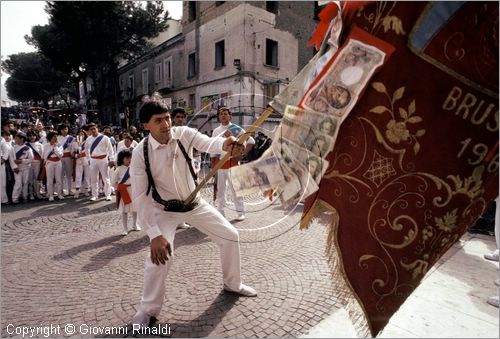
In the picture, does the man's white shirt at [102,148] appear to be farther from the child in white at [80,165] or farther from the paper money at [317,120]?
the paper money at [317,120]

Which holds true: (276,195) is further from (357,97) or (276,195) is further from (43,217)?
(43,217)

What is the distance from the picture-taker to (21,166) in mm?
8430

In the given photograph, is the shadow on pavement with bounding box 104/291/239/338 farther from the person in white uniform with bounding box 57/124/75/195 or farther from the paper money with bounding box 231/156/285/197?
the person in white uniform with bounding box 57/124/75/195

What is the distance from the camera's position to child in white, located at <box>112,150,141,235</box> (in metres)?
5.46

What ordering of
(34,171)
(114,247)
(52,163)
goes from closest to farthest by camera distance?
(114,247) < (52,163) < (34,171)

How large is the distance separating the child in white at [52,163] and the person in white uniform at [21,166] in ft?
1.41

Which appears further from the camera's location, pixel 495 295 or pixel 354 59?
pixel 495 295

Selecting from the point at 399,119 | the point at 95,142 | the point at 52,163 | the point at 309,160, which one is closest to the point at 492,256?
the point at 399,119

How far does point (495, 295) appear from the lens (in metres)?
2.99

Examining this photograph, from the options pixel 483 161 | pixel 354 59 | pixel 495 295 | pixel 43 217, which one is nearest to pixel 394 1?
pixel 354 59

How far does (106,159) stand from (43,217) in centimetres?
232

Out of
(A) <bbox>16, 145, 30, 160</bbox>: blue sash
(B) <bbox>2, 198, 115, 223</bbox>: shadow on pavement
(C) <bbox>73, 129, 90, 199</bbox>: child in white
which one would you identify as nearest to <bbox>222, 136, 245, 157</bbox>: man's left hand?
(B) <bbox>2, 198, 115, 223</bbox>: shadow on pavement

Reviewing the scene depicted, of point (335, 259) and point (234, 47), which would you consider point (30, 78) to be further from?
point (335, 259)

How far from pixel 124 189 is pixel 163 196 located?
10.0ft
